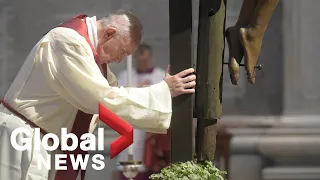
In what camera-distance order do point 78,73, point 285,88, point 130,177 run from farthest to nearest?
point 285,88, point 130,177, point 78,73

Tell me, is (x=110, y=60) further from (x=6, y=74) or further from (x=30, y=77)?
(x=6, y=74)

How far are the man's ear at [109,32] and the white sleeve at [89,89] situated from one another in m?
0.09

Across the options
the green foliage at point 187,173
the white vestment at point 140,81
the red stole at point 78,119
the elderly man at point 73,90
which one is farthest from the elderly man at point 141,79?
the green foliage at point 187,173

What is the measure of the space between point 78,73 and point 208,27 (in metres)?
0.46

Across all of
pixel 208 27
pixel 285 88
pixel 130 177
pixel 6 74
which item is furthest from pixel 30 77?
pixel 285 88

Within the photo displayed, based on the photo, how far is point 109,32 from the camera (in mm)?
3285

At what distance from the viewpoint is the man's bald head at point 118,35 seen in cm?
328

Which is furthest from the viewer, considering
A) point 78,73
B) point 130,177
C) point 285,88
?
point 285,88

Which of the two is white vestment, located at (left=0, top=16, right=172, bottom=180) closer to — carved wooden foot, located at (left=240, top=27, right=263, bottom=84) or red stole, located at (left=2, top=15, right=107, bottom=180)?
red stole, located at (left=2, top=15, right=107, bottom=180)

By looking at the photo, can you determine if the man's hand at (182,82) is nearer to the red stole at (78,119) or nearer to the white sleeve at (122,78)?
the red stole at (78,119)

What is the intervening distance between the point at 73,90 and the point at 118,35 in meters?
0.24

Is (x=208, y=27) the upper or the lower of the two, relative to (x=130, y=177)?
upper

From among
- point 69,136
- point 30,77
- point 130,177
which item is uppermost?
point 30,77

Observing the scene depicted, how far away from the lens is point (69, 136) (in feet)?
10.9
